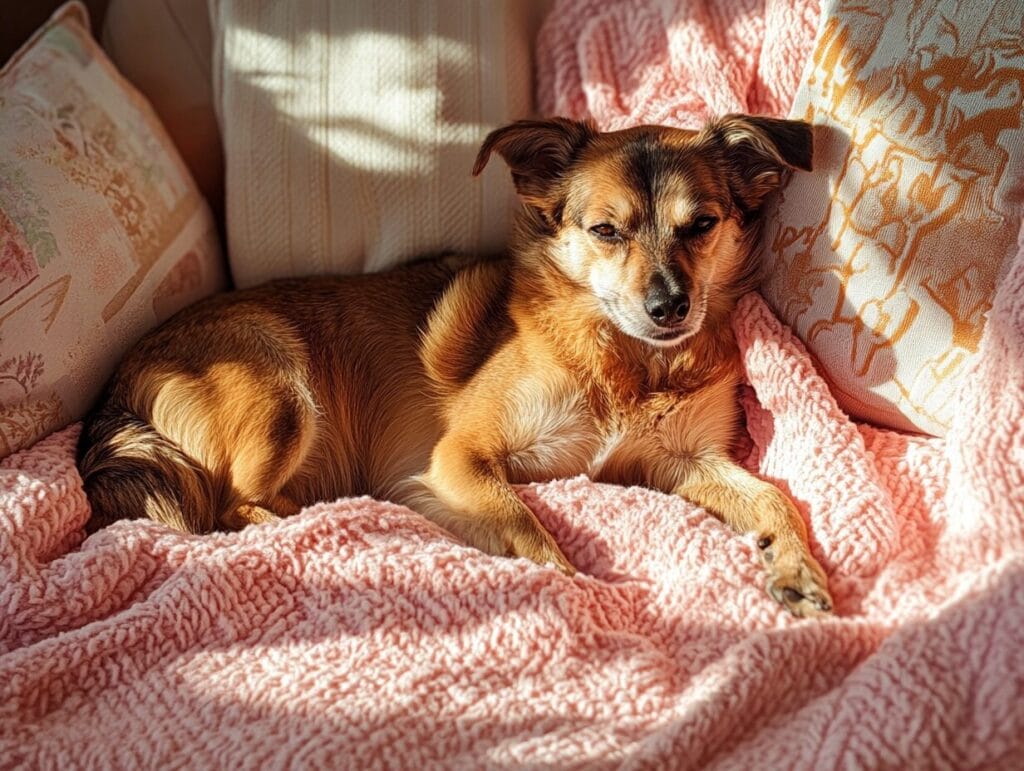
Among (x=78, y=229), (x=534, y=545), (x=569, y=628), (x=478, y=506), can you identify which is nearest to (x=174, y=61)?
(x=78, y=229)

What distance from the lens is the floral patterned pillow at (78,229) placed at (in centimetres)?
181

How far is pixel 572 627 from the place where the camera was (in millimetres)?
1470

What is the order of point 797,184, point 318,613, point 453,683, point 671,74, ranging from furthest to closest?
point 671,74 → point 797,184 → point 318,613 → point 453,683

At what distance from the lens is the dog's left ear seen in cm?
176

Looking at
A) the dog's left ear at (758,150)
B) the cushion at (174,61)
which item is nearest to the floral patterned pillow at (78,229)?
the cushion at (174,61)

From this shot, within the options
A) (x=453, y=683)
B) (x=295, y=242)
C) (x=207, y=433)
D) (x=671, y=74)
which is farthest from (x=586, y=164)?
(x=453, y=683)

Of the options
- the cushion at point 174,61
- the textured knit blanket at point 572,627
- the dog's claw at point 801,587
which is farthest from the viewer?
the cushion at point 174,61

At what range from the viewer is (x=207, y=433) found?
192cm

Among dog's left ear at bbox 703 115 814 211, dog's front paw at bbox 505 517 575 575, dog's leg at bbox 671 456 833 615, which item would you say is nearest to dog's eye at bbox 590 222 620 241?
dog's left ear at bbox 703 115 814 211

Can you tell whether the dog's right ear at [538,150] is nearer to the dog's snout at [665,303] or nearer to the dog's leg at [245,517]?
the dog's snout at [665,303]

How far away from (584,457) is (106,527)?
0.97 metres

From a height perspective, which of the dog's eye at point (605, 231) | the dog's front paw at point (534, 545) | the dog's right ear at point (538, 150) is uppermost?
the dog's right ear at point (538, 150)

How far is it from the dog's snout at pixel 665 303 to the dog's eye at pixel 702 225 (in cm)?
16

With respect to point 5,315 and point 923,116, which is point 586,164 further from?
point 5,315
